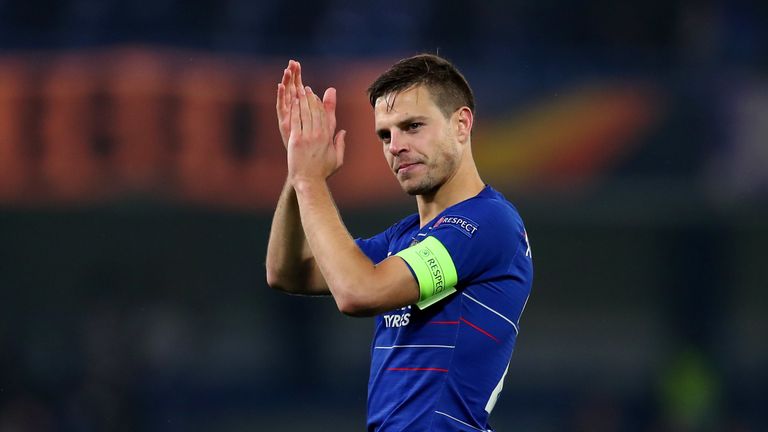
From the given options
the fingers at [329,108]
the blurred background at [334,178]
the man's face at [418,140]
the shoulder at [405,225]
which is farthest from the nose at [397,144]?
the blurred background at [334,178]

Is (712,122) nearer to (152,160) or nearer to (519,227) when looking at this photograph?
(152,160)

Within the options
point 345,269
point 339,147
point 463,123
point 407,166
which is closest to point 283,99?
point 339,147

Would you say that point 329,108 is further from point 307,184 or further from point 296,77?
point 307,184

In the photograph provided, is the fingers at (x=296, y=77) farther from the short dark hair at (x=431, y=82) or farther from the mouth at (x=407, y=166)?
the mouth at (x=407, y=166)

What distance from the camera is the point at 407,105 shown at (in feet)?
13.8

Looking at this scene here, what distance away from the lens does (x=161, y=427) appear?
48.7ft

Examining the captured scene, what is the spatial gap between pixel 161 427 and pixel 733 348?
26.1ft

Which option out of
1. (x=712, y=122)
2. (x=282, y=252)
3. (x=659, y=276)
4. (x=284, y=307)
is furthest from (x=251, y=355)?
(x=282, y=252)

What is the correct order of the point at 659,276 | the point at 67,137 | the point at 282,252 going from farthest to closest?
the point at 659,276
the point at 67,137
the point at 282,252

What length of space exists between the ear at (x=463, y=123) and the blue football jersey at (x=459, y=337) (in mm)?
250

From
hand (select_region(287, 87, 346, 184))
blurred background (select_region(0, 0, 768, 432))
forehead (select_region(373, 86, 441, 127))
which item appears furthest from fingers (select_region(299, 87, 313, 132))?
blurred background (select_region(0, 0, 768, 432))

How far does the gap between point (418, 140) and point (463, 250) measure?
43cm

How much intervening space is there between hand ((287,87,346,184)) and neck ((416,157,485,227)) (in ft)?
1.24

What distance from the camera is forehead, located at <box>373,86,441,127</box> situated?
13.8ft
